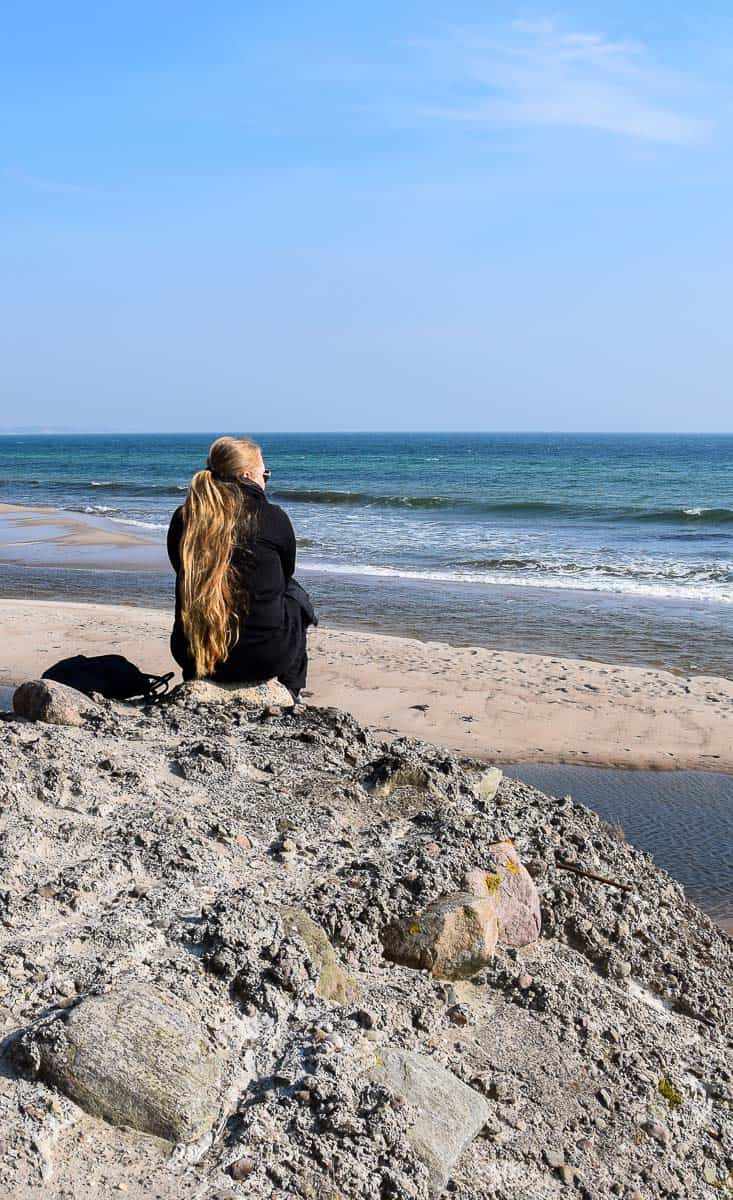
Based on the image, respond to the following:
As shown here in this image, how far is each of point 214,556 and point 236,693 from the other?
70 cm

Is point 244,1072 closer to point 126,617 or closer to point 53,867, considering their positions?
point 53,867

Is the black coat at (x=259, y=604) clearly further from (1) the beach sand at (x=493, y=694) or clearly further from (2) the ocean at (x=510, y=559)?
(2) the ocean at (x=510, y=559)

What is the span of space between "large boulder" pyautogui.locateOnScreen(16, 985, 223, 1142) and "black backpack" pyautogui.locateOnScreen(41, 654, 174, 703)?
2614mm

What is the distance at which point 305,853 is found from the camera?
3.74 meters

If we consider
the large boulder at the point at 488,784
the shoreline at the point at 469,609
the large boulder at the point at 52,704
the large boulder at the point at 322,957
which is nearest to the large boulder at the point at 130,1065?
the large boulder at the point at 322,957

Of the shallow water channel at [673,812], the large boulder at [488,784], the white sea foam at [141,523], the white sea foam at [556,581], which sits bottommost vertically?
the shallow water channel at [673,812]

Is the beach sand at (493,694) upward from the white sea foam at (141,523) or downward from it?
downward

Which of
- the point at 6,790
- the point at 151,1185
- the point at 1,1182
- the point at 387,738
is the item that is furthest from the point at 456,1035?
the point at 387,738

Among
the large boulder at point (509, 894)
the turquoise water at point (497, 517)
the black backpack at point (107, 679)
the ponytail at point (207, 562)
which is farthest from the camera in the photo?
the turquoise water at point (497, 517)

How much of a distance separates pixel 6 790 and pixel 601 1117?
2.23 m

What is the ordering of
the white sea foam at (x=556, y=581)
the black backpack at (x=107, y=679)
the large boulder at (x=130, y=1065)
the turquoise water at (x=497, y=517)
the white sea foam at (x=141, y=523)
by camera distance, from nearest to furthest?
the large boulder at (x=130, y=1065), the black backpack at (x=107, y=679), the white sea foam at (x=556, y=581), the turquoise water at (x=497, y=517), the white sea foam at (x=141, y=523)

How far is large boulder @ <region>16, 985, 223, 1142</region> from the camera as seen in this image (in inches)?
98.2

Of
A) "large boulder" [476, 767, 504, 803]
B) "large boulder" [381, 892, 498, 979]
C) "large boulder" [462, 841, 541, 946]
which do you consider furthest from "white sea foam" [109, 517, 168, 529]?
"large boulder" [381, 892, 498, 979]

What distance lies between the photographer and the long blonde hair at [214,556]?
504 cm
